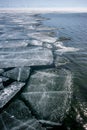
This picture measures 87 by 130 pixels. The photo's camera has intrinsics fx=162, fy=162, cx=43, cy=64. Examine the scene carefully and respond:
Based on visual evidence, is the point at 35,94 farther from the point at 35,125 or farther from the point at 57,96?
the point at 35,125

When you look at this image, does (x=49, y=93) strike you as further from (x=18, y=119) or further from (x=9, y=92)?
(x=18, y=119)

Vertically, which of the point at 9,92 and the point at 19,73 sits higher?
the point at 19,73

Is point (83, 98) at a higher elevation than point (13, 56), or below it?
below

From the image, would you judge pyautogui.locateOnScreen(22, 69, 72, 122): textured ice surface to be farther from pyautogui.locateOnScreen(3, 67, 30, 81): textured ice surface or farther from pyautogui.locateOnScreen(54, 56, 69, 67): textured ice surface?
pyautogui.locateOnScreen(54, 56, 69, 67): textured ice surface

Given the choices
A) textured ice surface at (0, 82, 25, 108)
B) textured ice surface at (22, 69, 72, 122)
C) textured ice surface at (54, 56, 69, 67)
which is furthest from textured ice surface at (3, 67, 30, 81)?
textured ice surface at (54, 56, 69, 67)

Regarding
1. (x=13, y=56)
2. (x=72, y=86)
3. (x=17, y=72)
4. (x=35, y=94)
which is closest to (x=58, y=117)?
(x=35, y=94)

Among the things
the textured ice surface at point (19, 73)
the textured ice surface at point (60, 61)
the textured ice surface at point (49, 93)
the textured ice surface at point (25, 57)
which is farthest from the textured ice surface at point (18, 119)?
the textured ice surface at point (60, 61)

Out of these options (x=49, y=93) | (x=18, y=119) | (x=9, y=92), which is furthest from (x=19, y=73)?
(x=18, y=119)

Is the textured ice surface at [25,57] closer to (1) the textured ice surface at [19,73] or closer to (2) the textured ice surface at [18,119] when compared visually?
(1) the textured ice surface at [19,73]
